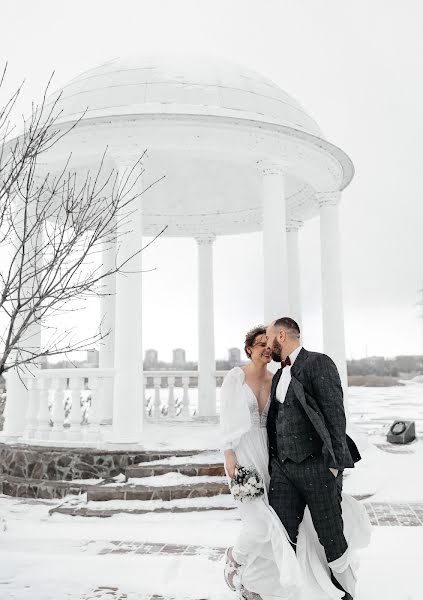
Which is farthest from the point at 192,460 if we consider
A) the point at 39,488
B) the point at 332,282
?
the point at 332,282

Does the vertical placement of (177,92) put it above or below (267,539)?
above

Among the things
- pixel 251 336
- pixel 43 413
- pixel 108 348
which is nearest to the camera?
pixel 251 336

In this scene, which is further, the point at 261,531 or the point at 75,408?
the point at 75,408

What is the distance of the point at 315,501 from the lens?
160 inches

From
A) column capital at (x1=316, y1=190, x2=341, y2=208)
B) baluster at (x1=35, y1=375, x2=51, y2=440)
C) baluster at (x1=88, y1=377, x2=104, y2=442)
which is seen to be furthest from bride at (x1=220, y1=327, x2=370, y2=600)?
column capital at (x1=316, y1=190, x2=341, y2=208)

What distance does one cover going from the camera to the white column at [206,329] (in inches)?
641

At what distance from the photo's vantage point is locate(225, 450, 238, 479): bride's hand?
170 inches

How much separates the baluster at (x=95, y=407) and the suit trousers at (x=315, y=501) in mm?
6106

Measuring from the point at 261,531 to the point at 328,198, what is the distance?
31.1 ft

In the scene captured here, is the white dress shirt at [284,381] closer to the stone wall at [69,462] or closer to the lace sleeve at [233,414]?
the lace sleeve at [233,414]

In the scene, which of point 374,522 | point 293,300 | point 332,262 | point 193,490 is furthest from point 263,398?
point 293,300

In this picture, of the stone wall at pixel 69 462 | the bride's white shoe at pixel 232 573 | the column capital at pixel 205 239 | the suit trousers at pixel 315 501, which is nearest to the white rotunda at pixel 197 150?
the stone wall at pixel 69 462

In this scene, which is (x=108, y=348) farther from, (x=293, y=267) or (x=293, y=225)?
(x=293, y=225)

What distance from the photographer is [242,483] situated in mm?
4188
